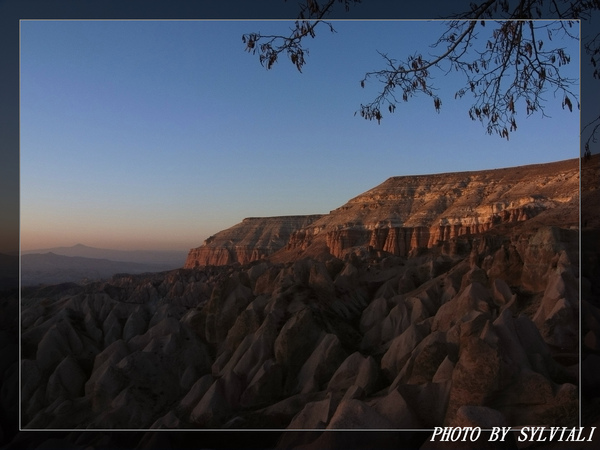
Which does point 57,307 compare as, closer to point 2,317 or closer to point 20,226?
point 2,317

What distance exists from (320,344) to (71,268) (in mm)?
5101

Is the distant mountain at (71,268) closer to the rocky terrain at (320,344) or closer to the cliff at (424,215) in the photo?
the rocky terrain at (320,344)

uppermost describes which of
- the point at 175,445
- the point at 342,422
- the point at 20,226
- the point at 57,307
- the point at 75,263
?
the point at 20,226

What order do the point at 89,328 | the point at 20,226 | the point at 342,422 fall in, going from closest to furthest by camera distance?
the point at 342,422
the point at 20,226
the point at 89,328

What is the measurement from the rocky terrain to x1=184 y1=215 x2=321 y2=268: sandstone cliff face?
4.7 inches

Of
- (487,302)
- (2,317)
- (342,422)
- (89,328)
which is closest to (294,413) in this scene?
(342,422)

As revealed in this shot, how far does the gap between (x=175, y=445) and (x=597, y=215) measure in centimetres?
782

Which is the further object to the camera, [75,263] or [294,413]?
[75,263]

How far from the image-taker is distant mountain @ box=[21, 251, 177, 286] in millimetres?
10155

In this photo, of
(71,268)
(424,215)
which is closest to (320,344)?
(71,268)

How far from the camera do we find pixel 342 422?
7012 mm

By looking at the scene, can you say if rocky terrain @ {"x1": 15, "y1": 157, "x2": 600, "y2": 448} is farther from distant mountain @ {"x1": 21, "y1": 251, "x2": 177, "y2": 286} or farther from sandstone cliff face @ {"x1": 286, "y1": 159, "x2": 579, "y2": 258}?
sandstone cliff face @ {"x1": 286, "y1": 159, "x2": 579, "y2": 258}

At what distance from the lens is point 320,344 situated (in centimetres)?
953

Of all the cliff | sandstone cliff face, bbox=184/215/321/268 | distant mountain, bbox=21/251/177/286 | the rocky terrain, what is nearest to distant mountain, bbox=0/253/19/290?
distant mountain, bbox=21/251/177/286
